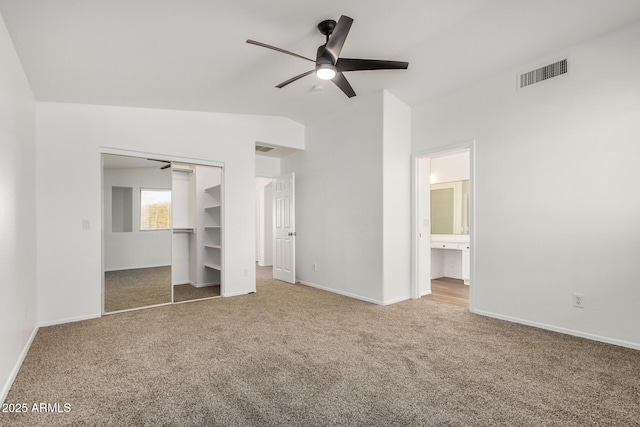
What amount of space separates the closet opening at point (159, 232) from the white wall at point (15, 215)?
0.81m

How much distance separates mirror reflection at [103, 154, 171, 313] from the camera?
4211 millimetres

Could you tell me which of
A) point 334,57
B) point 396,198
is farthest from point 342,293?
point 334,57

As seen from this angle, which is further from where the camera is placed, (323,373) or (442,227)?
(442,227)

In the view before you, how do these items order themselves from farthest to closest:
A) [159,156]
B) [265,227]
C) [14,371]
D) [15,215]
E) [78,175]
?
[265,227] → [159,156] → [78,175] → [15,215] → [14,371]

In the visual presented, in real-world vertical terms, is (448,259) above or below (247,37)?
below

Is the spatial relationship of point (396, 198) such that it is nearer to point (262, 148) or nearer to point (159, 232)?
point (262, 148)

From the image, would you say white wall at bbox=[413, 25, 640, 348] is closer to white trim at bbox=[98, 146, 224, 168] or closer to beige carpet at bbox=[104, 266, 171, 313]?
white trim at bbox=[98, 146, 224, 168]

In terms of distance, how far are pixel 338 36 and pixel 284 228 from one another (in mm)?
4207

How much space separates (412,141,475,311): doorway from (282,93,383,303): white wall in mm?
673

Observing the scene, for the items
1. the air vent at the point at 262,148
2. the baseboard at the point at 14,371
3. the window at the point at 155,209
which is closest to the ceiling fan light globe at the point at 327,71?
the window at the point at 155,209

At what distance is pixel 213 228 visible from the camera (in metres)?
5.18

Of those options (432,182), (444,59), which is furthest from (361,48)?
(432,182)

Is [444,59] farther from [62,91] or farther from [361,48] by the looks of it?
[62,91]

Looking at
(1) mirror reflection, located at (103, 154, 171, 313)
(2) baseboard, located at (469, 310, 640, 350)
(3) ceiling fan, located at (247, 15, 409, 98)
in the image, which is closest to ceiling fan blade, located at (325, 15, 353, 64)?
(3) ceiling fan, located at (247, 15, 409, 98)
